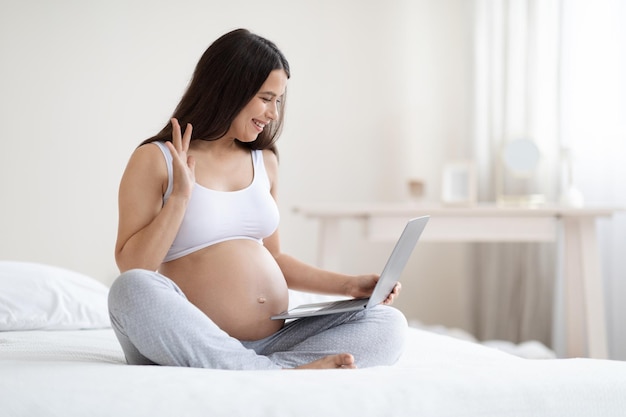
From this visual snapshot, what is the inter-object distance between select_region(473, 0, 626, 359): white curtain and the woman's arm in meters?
1.97

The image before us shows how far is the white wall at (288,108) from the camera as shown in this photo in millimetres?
2918

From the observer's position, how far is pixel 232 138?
5.59ft

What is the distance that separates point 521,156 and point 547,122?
22 centimetres

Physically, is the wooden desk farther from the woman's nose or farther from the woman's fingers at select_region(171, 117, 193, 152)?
the woman's fingers at select_region(171, 117, 193, 152)

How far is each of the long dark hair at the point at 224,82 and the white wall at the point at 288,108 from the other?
1457mm

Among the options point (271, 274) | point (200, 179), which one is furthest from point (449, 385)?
point (200, 179)

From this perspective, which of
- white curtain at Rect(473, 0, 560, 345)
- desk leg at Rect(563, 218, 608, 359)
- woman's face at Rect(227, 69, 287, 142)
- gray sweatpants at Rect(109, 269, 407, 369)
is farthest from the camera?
white curtain at Rect(473, 0, 560, 345)

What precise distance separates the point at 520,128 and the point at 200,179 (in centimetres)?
223

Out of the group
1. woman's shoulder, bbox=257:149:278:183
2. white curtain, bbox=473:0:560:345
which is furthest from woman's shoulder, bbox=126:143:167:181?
white curtain, bbox=473:0:560:345

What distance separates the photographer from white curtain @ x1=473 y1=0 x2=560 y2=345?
344 cm

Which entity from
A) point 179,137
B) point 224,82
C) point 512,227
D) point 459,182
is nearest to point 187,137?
point 179,137

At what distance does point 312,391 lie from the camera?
1.14 m

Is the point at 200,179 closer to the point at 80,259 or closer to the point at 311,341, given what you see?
the point at 311,341

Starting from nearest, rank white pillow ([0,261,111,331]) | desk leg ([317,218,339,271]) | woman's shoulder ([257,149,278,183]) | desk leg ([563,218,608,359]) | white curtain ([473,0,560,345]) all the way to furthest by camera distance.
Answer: woman's shoulder ([257,149,278,183]) → white pillow ([0,261,111,331]) → desk leg ([563,218,608,359]) → desk leg ([317,218,339,271]) → white curtain ([473,0,560,345])
